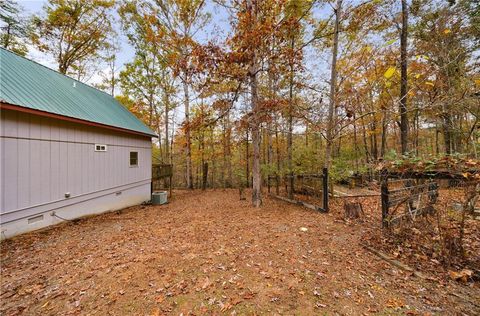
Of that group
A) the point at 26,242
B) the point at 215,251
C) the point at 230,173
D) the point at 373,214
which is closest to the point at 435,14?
the point at 373,214

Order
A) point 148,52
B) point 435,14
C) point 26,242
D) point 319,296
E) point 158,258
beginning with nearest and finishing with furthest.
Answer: point 319,296, point 158,258, point 26,242, point 435,14, point 148,52

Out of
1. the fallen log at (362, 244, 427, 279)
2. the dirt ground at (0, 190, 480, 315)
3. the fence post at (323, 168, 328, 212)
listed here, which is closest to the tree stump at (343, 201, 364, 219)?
the dirt ground at (0, 190, 480, 315)

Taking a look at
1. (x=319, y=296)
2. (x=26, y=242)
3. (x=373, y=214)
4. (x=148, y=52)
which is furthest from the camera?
(x=148, y=52)

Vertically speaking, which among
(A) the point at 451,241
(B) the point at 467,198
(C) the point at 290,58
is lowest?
(A) the point at 451,241

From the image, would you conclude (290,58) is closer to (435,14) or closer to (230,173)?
(435,14)

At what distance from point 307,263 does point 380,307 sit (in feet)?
3.71

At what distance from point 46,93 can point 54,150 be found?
195 cm

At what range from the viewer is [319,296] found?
2.55 metres

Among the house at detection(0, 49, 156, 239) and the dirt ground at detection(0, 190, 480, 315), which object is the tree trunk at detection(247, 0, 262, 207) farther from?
the house at detection(0, 49, 156, 239)

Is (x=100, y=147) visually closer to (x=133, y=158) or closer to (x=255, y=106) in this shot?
(x=133, y=158)

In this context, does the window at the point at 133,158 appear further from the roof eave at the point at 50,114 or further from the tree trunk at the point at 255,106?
the tree trunk at the point at 255,106

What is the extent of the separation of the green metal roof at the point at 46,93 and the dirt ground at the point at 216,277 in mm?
3472

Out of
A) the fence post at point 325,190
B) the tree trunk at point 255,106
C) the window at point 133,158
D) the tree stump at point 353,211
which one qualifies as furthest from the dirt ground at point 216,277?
the window at point 133,158

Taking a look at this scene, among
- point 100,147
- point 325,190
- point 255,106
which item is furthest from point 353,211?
point 100,147
